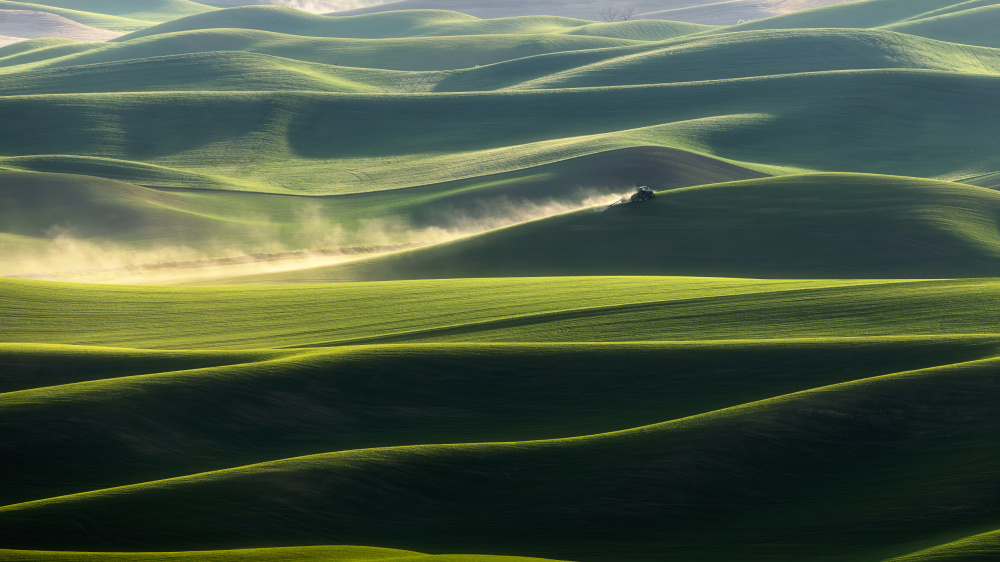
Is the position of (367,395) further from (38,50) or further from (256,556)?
(38,50)

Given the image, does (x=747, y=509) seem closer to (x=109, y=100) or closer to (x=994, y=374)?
(x=994, y=374)

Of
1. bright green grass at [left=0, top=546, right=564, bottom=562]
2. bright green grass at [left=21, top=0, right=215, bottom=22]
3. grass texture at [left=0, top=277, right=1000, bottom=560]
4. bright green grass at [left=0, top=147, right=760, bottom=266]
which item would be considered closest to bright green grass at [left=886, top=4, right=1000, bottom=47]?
bright green grass at [left=0, top=147, right=760, bottom=266]

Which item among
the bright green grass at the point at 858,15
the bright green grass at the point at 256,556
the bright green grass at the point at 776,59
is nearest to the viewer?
the bright green grass at the point at 256,556

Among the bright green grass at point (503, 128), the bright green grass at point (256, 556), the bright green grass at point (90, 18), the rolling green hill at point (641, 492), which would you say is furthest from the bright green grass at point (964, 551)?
the bright green grass at point (90, 18)

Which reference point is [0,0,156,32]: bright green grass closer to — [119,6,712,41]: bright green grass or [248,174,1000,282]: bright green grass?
[119,6,712,41]: bright green grass

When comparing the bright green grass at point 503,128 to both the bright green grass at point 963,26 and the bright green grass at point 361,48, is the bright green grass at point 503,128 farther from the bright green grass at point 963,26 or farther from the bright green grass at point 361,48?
the bright green grass at point 963,26

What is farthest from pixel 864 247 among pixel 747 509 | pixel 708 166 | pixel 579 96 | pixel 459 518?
pixel 579 96
